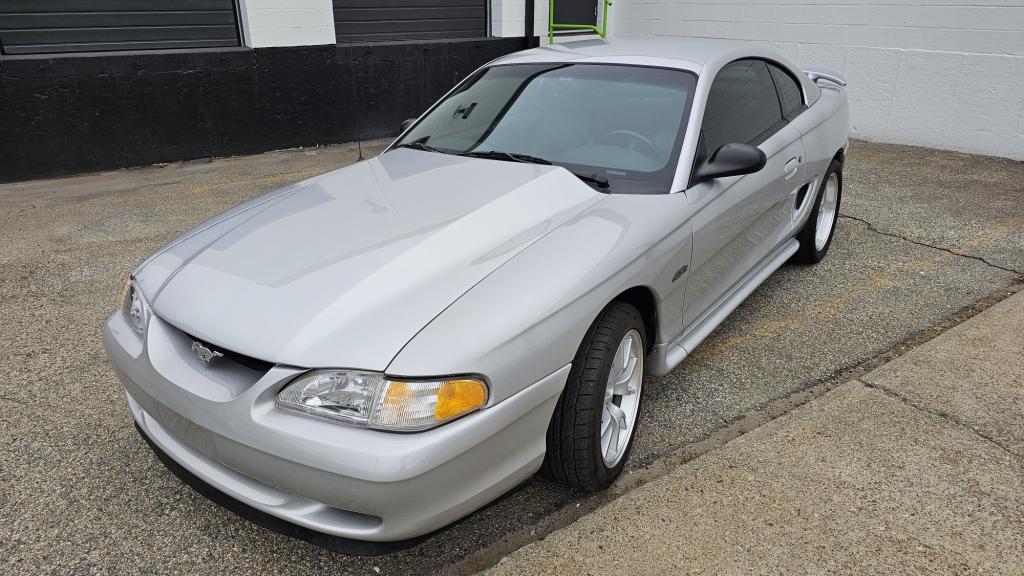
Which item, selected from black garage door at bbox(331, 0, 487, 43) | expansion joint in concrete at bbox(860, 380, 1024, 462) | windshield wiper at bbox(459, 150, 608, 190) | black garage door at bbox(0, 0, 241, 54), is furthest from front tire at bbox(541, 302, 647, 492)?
black garage door at bbox(331, 0, 487, 43)

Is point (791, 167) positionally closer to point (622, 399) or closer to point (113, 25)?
point (622, 399)

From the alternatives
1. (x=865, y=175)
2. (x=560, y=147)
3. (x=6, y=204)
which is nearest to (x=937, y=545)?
(x=560, y=147)

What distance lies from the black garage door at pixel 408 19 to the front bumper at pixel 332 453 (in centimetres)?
748

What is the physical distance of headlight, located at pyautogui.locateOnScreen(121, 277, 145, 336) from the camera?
238cm

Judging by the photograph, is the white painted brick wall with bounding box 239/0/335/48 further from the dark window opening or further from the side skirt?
the side skirt

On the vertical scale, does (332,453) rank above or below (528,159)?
below

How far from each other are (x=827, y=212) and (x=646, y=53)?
2.09m

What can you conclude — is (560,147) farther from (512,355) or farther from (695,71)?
(512,355)

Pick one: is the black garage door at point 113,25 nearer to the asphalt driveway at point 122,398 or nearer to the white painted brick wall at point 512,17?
the asphalt driveway at point 122,398

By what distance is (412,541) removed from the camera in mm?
1952

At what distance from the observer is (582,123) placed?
10.5 feet

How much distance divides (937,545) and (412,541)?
1669 millimetres

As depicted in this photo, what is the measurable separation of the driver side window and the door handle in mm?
203

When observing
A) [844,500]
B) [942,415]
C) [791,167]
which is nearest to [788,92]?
[791,167]
